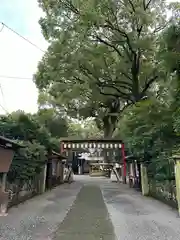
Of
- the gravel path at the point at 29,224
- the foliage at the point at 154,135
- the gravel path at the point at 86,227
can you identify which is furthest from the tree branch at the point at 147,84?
the gravel path at the point at 29,224

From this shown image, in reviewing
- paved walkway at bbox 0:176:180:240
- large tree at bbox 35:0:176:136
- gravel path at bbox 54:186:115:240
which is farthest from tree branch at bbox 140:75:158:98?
gravel path at bbox 54:186:115:240

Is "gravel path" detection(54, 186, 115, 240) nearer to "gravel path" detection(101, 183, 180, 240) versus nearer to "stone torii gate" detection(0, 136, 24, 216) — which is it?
"gravel path" detection(101, 183, 180, 240)

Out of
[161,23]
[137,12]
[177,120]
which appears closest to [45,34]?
[137,12]

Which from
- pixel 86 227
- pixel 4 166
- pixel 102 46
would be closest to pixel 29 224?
pixel 86 227

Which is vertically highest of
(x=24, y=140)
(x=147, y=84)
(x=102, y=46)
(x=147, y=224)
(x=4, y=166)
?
(x=102, y=46)

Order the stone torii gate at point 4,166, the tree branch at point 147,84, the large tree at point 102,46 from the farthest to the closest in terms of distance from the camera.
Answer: the tree branch at point 147,84, the large tree at point 102,46, the stone torii gate at point 4,166

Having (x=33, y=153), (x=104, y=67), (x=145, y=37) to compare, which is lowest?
(x=33, y=153)

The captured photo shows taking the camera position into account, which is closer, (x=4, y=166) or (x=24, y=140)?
(x=4, y=166)

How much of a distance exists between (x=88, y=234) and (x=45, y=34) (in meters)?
13.8

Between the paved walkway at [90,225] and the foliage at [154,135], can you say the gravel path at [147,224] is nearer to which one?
the paved walkway at [90,225]

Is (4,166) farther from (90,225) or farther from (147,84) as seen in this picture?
(147,84)

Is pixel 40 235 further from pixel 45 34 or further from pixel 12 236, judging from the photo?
pixel 45 34

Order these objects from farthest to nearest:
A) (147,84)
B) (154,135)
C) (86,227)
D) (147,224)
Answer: (147,84) < (154,135) < (147,224) < (86,227)

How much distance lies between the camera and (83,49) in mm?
15953
